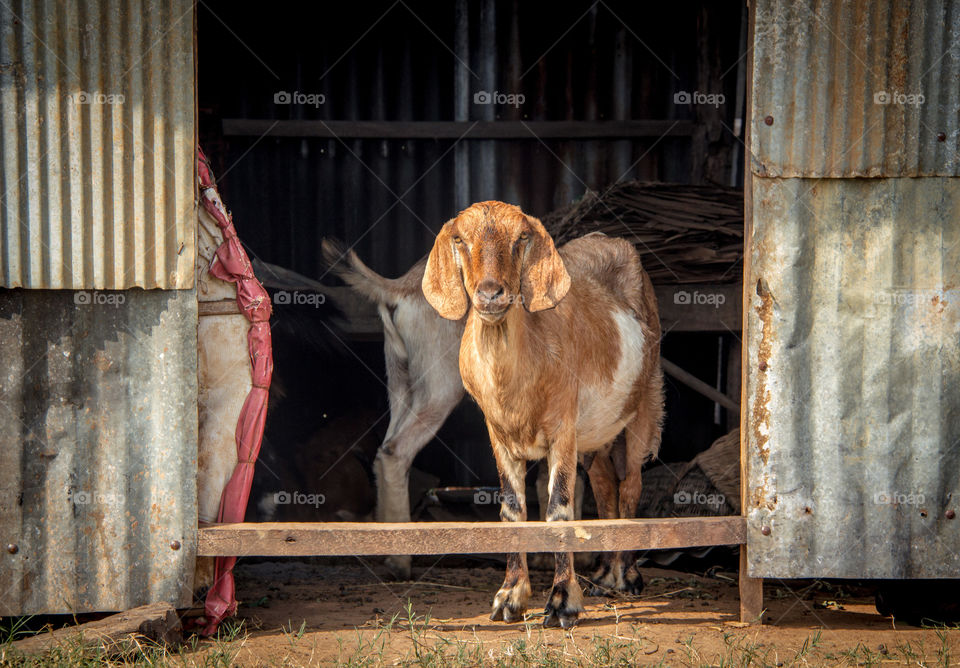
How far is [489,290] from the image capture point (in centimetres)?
463

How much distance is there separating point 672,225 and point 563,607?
331 centimetres

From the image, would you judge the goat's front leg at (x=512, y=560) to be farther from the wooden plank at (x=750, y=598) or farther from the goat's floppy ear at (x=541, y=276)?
the wooden plank at (x=750, y=598)

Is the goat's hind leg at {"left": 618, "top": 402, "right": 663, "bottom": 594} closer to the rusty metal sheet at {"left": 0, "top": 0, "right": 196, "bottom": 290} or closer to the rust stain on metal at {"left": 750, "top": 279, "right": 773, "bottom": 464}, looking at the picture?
the rust stain on metal at {"left": 750, "top": 279, "right": 773, "bottom": 464}

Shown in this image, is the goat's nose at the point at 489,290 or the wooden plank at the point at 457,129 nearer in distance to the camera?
the goat's nose at the point at 489,290

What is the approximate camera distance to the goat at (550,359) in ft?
16.3

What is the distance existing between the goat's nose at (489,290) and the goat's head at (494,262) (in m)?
0.04

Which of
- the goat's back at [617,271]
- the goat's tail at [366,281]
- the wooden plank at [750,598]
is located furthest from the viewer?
the goat's tail at [366,281]

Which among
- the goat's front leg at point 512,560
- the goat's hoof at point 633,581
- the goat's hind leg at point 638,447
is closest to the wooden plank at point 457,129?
the goat's hind leg at point 638,447

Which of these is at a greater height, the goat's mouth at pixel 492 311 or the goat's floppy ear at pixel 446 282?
the goat's floppy ear at pixel 446 282

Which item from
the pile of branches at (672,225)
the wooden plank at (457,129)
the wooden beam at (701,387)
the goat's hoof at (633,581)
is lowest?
the goat's hoof at (633,581)

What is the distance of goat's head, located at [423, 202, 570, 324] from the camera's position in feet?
15.8

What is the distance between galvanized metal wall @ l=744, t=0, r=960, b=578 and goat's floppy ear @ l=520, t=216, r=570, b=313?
951 mm

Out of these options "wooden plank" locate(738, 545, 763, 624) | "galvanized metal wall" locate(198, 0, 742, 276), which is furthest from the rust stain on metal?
"galvanized metal wall" locate(198, 0, 742, 276)

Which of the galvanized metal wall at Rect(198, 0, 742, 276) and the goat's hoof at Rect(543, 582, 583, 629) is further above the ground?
the galvanized metal wall at Rect(198, 0, 742, 276)
